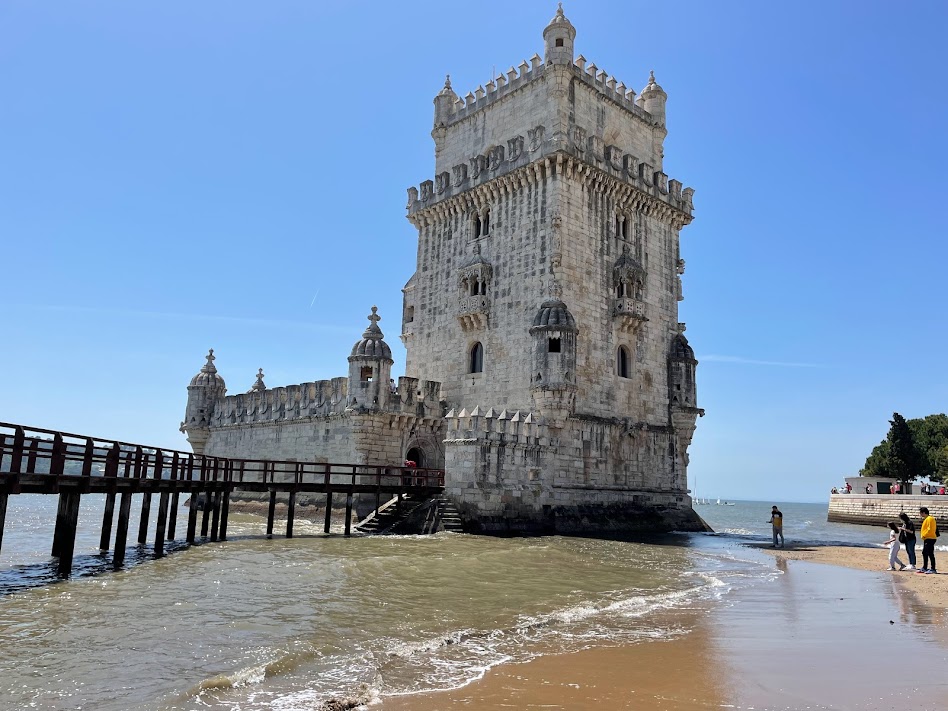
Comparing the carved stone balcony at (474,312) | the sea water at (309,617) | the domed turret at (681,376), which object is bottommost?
the sea water at (309,617)

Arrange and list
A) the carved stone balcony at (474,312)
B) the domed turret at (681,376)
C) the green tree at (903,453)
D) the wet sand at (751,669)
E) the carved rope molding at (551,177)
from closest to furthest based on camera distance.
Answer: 1. the wet sand at (751,669)
2. the carved rope molding at (551,177)
3. the carved stone balcony at (474,312)
4. the domed turret at (681,376)
5. the green tree at (903,453)

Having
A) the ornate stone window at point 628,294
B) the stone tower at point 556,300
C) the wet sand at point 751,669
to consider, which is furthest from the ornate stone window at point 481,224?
the wet sand at point 751,669

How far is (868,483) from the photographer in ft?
191

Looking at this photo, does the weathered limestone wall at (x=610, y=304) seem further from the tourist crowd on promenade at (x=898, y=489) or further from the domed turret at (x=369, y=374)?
the tourist crowd on promenade at (x=898, y=489)

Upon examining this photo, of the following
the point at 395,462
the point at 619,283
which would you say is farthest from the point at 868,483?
the point at 395,462

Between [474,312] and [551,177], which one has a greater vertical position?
[551,177]

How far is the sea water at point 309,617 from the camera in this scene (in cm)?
778

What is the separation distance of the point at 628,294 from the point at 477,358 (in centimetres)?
702

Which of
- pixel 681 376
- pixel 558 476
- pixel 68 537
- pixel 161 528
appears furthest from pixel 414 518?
pixel 681 376

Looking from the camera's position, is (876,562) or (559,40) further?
(559,40)

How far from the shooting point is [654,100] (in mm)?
35531

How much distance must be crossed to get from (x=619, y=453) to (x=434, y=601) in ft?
60.0

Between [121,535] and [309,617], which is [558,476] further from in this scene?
[309,617]

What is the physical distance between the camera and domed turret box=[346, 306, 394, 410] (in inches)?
1157
